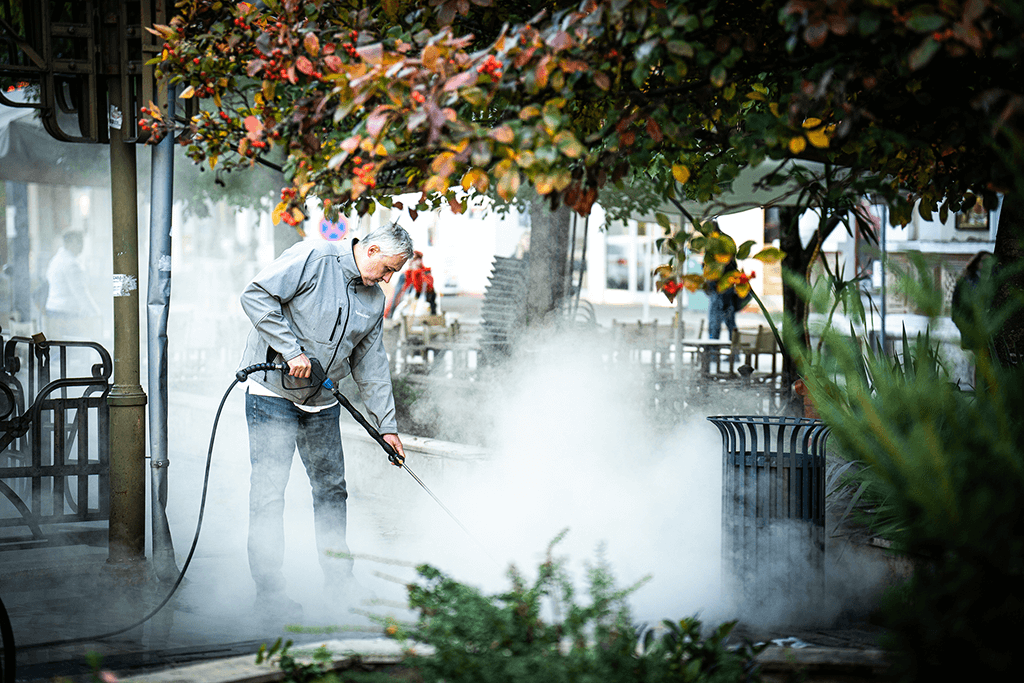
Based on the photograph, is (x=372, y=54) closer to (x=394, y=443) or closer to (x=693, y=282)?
(x=693, y=282)

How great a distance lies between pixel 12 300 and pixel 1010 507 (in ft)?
61.4

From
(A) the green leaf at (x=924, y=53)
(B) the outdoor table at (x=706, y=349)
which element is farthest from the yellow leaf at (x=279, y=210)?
(B) the outdoor table at (x=706, y=349)

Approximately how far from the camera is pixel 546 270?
842 cm

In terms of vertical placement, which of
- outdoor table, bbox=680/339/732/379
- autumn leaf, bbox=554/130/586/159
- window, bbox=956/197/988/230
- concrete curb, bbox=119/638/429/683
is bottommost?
concrete curb, bbox=119/638/429/683

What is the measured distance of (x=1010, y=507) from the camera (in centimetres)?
180

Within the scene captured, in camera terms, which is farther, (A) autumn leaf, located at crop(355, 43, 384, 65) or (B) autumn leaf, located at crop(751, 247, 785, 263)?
(B) autumn leaf, located at crop(751, 247, 785, 263)

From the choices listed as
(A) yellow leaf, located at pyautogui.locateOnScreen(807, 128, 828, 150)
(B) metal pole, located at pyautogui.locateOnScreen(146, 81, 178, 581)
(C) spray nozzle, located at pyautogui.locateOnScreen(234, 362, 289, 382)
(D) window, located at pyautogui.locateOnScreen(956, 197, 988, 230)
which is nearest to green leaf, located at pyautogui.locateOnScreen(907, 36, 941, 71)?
(A) yellow leaf, located at pyautogui.locateOnScreen(807, 128, 828, 150)

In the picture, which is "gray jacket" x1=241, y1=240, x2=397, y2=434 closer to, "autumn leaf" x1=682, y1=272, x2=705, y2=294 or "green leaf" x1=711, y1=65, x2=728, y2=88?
"autumn leaf" x1=682, y1=272, x2=705, y2=294

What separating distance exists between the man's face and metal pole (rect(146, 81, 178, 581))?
919mm

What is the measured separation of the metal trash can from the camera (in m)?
3.92

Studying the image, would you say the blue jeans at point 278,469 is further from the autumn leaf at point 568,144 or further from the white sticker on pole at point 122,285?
the autumn leaf at point 568,144

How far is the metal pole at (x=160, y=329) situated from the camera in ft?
14.9

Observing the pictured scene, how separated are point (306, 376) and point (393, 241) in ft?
2.41

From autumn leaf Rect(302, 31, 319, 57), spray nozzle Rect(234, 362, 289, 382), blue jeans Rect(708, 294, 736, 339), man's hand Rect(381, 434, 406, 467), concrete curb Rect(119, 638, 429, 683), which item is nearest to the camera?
concrete curb Rect(119, 638, 429, 683)
